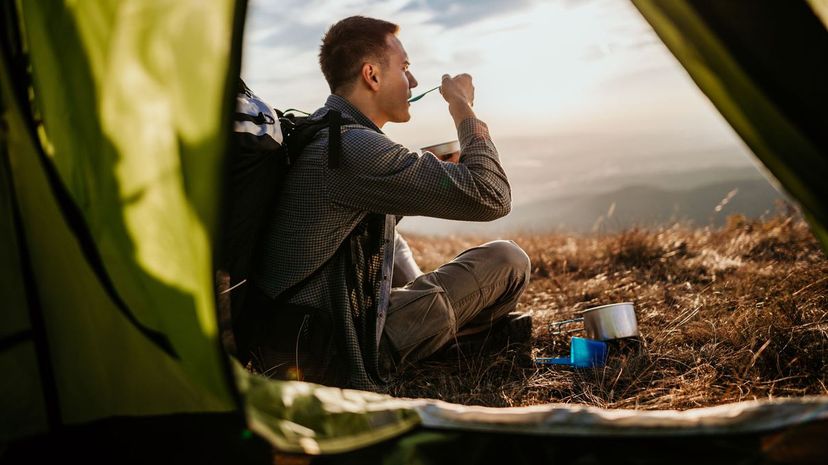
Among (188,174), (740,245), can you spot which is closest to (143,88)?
(188,174)

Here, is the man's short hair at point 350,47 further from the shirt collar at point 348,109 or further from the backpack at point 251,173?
the backpack at point 251,173

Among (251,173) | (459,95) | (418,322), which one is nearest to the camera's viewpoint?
(251,173)

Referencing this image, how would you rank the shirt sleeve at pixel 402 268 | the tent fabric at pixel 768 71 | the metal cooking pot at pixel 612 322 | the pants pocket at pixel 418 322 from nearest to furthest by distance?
the tent fabric at pixel 768 71
the pants pocket at pixel 418 322
the metal cooking pot at pixel 612 322
the shirt sleeve at pixel 402 268

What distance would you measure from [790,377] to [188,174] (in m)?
2.05

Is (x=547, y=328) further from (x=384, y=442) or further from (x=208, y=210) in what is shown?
(x=208, y=210)

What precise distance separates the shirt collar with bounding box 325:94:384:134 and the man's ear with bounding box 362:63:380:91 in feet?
0.42

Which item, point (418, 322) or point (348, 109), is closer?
point (418, 322)

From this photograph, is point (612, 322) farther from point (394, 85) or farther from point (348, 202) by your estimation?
point (394, 85)

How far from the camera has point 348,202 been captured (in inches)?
92.4

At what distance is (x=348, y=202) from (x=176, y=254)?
887mm

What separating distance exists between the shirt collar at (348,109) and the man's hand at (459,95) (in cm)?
34

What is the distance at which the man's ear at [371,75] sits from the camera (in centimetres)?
283

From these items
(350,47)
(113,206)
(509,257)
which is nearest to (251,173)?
(113,206)

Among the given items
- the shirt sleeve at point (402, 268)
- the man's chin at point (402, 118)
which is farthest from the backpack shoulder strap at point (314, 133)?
the shirt sleeve at point (402, 268)
